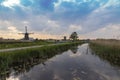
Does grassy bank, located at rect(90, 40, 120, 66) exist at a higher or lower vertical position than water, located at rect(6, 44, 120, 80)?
higher

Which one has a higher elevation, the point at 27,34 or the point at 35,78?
the point at 27,34

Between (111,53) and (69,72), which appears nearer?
(69,72)

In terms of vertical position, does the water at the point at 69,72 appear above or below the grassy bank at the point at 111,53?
below

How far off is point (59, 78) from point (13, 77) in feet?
11.1

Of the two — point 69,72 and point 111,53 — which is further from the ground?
point 111,53

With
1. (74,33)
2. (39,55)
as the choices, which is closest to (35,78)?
(39,55)

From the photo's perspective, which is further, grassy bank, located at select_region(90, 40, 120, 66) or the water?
grassy bank, located at select_region(90, 40, 120, 66)

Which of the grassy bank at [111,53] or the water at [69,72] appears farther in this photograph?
the grassy bank at [111,53]

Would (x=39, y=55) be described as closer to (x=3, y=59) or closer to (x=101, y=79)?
(x=3, y=59)

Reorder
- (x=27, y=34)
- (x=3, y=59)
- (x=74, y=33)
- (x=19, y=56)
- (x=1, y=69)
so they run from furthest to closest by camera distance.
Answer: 1. (x=74, y=33)
2. (x=27, y=34)
3. (x=19, y=56)
4. (x=3, y=59)
5. (x=1, y=69)

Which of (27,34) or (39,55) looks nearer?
(39,55)

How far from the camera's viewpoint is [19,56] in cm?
2356

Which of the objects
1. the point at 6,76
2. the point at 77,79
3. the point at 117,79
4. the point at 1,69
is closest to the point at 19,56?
the point at 1,69

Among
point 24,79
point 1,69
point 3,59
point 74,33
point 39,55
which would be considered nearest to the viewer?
point 24,79
